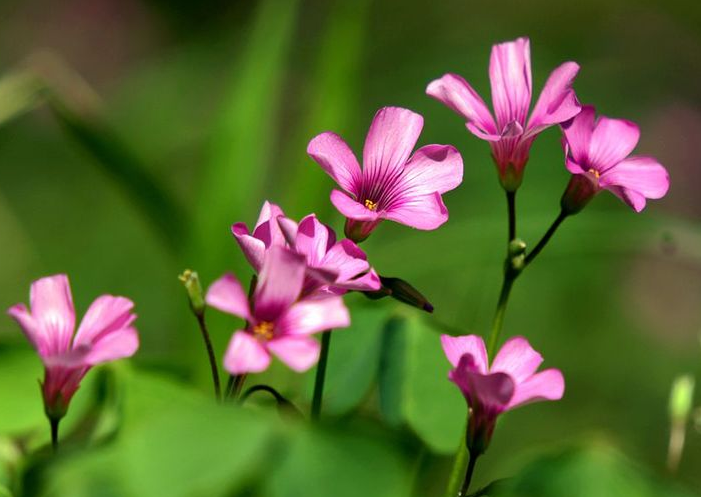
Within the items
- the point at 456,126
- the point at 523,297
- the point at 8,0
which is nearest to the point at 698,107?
the point at 456,126

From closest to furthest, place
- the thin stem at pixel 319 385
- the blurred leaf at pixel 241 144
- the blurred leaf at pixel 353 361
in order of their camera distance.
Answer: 1. the thin stem at pixel 319 385
2. the blurred leaf at pixel 353 361
3. the blurred leaf at pixel 241 144

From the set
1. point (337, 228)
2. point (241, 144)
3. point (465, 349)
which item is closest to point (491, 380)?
point (465, 349)

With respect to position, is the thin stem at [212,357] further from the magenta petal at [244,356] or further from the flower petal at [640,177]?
the flower petal at [640,177]

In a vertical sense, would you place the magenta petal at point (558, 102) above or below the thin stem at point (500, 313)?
above

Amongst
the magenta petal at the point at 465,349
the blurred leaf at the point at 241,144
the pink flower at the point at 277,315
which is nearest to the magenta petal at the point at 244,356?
the pink flower at the point at 277,315

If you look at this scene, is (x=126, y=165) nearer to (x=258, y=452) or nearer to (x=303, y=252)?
(x=303, y=252)

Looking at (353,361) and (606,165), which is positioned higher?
(606,165)

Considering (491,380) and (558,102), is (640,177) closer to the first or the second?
(558,102)
